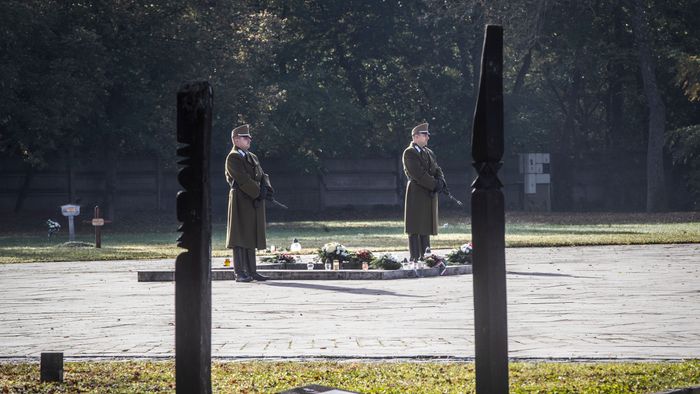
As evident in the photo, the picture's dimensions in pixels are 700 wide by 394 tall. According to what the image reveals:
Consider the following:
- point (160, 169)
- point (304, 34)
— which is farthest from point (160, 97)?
point (304, 34)

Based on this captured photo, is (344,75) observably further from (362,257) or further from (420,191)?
(362,257)

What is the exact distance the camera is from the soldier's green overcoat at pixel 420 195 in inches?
823

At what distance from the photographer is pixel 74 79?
3759cm

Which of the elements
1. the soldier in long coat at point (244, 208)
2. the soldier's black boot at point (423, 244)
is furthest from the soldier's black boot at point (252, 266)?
the soldier's black boot at point (423, 244)

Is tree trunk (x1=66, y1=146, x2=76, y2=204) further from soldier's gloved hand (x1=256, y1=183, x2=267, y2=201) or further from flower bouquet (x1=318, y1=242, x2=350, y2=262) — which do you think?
soldier's gloved hand (x1=256, y1=183, x2=267, y2=201)

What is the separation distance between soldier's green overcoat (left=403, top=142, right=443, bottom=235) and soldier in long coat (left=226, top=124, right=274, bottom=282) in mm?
2667

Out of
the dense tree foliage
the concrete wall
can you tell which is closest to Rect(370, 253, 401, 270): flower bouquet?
the dense tree foliage

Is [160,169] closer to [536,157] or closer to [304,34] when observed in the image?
[304,34]

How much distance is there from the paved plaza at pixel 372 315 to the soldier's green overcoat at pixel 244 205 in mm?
700

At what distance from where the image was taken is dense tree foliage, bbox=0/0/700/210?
127ft

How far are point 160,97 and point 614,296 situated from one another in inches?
1092

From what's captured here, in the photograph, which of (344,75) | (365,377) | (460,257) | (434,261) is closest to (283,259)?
(434,261)

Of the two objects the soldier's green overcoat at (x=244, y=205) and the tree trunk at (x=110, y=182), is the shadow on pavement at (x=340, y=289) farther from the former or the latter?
the tree trunk at (x=110, y=182)

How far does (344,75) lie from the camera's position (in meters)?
54.3
